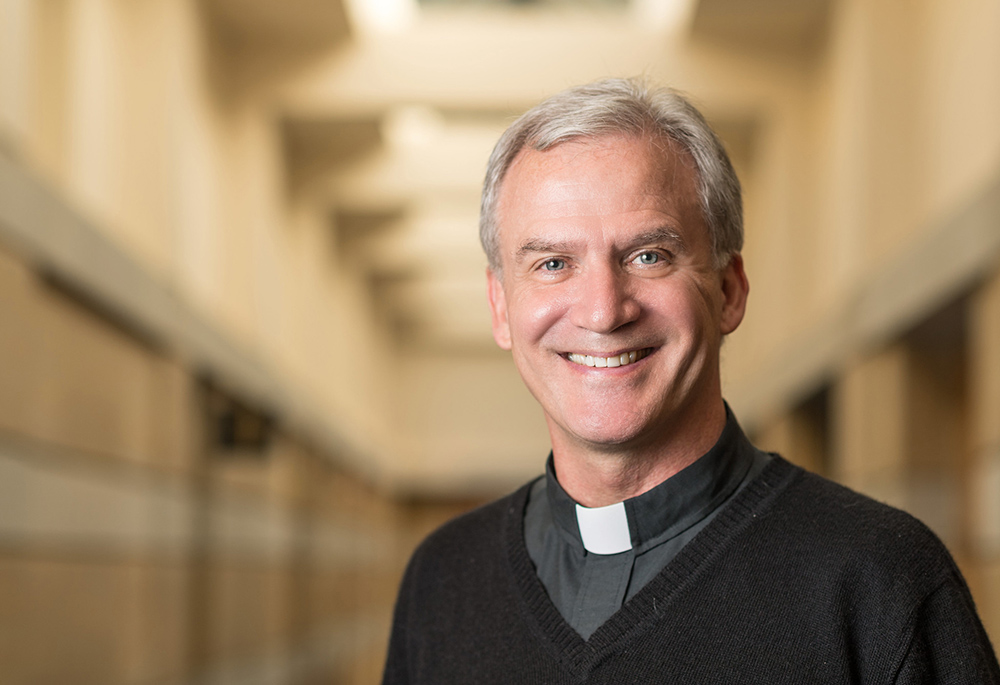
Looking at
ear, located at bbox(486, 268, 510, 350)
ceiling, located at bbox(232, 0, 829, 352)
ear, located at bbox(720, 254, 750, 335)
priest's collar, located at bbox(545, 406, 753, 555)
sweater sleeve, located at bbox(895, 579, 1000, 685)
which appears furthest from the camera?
ceiling, located at bbox(232, 0, 829, 352)

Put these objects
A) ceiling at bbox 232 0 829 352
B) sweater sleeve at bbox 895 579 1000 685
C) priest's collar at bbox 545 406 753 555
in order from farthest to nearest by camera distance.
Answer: ceiling at bbox 232 0 829 352 < priest's collar at bbox 545 406 753 555 < sweater sleeve at bbox 895 579 1000 685

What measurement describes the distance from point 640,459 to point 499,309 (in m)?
0.43

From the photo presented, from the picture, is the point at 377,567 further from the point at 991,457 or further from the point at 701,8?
the point at 991,457

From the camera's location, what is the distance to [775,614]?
1.92m

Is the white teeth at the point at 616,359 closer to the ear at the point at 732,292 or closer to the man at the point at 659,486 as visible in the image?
the man at the point at 659,486

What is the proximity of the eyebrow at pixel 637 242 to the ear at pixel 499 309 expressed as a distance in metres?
0.24

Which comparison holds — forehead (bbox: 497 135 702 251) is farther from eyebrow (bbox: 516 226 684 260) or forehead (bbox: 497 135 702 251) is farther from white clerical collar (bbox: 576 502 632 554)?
white clerical collar (bbox: 576 502 632 554)

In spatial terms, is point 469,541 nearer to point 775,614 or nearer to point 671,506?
point 671,506

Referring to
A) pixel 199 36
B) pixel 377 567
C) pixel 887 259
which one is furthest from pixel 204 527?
pixel 377 567

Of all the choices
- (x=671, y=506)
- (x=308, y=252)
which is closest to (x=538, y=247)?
(x=671, y=506)

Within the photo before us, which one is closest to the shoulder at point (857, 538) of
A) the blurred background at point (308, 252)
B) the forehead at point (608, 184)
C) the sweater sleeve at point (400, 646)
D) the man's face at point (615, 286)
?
the man's face at point (615, 286)

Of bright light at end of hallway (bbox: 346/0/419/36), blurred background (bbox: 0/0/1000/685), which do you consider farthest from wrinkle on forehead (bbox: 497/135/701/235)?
bright light at end of hallway (bbox: 346/0/419/36)

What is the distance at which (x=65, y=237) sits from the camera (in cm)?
662

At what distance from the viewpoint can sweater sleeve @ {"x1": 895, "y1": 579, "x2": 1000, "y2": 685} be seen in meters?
1.81
